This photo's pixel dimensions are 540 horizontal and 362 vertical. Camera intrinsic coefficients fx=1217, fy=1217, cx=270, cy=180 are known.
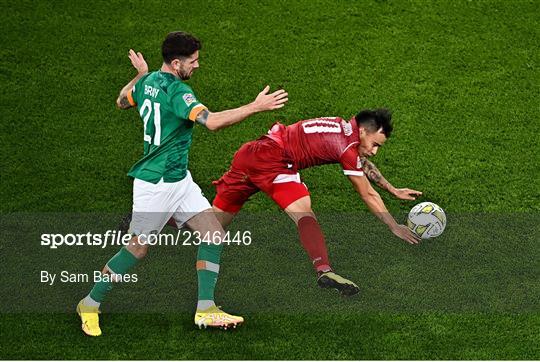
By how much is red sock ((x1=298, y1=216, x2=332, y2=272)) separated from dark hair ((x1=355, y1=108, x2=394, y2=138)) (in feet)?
2.91

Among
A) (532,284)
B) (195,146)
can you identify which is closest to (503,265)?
(532,284)

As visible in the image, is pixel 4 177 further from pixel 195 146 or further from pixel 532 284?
pixel 532 284

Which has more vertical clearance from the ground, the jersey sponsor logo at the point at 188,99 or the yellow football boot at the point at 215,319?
the jersey sponsor logo at the point at 188,99

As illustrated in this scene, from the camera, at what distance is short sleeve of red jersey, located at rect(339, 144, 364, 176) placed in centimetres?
983

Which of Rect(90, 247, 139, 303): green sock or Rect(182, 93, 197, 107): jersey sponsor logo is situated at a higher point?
Rect(182, 93, 197, 107): jersey sponsor logo

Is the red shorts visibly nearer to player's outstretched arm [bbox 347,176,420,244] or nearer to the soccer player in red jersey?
the soccer player in red jersey

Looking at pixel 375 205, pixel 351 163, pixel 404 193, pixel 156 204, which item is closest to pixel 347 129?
pixel 351 163

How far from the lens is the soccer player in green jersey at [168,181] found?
30.1ft

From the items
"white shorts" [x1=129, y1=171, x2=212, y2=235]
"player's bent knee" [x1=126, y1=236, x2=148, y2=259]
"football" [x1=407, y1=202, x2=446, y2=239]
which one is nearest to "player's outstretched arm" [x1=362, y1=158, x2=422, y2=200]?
"football" [x1=407, y1=202, x2=446, y2=239]

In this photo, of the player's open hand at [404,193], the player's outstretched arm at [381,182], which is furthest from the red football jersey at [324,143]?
the player's open hand at [404,193]

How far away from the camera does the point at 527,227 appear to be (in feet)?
37.1

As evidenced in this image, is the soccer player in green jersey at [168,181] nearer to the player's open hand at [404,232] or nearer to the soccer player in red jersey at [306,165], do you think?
the soccer player in red jersey at [306,165]

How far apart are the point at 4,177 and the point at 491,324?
16.2ft

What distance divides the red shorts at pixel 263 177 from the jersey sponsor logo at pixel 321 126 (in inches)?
11.2
